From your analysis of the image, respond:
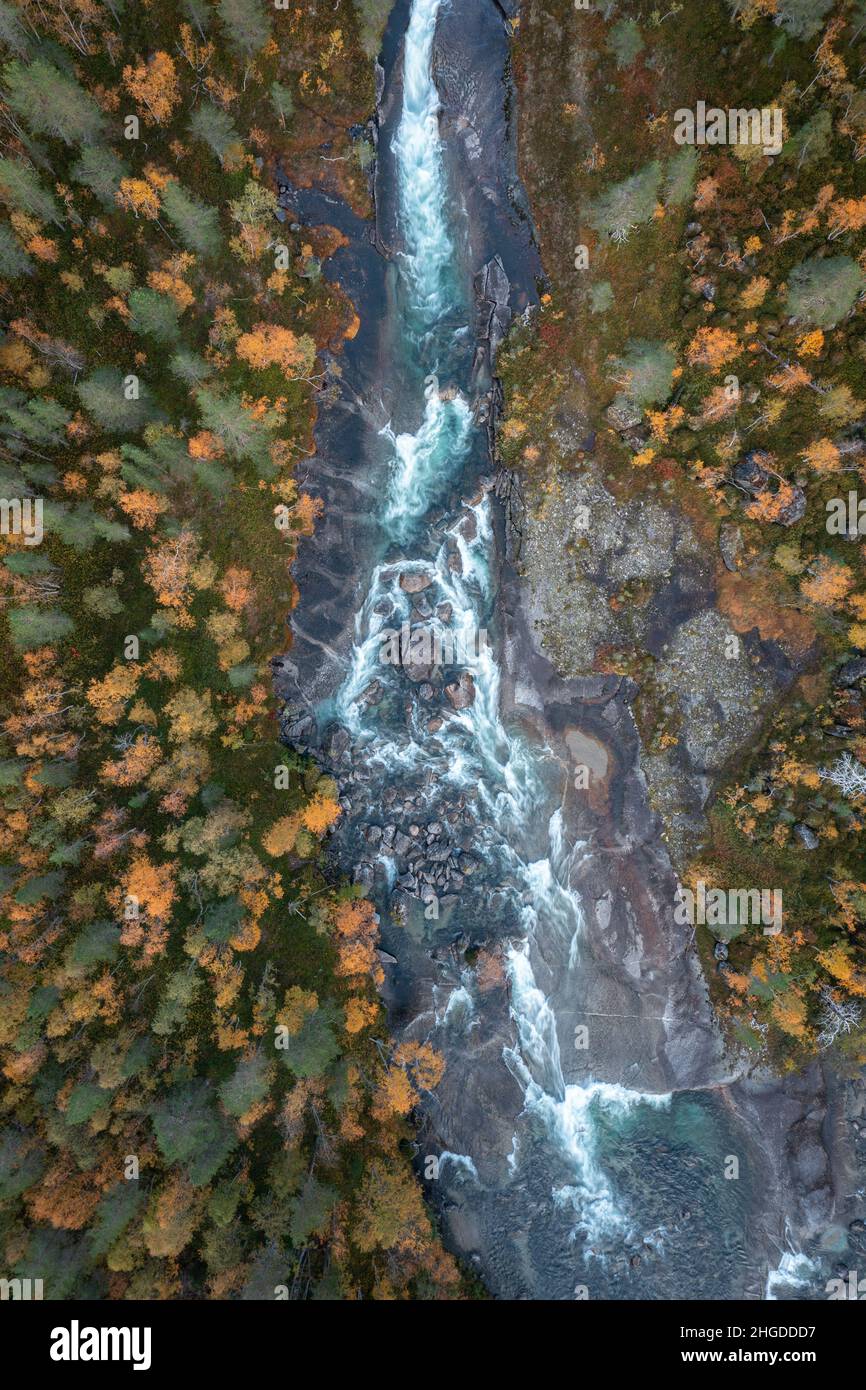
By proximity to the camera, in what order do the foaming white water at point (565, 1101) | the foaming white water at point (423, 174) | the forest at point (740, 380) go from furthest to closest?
the foaming white water at point (565, 1101), the foaming white water at point (423, 174), the forest at point (740, 380)

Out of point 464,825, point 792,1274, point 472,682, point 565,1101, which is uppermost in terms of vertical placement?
point 472,682

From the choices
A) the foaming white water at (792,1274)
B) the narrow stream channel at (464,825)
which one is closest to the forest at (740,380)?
the narrow stream channel at (464,825)

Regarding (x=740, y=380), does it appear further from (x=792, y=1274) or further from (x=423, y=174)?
(x=792, y=1274)

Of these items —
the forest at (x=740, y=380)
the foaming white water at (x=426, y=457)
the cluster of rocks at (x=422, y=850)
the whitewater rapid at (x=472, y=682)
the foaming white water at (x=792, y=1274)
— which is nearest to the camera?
the forest at (x=740, y=380)

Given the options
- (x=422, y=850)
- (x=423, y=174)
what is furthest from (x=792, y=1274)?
(x=423, y=174)

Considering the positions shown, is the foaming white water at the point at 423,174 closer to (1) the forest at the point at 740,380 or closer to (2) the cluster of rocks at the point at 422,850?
(1) the forest at the point at 740,380

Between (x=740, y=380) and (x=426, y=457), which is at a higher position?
(x=740, y=380)

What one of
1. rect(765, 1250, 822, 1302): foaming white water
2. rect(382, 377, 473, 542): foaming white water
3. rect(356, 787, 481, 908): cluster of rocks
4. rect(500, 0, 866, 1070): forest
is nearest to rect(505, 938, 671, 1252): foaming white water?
rect(356, 787, 481, 908): cluster of rocks

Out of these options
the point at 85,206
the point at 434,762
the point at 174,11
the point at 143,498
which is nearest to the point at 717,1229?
the point at 434,762

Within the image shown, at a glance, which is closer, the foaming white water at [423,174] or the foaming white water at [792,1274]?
the foaming white water at [792,1274]

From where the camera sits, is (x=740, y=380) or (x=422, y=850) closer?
(x=740, y=380)

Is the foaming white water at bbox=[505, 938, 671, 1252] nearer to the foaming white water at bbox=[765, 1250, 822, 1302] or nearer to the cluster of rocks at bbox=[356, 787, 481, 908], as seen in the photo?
the cluster of rocks at bbox=[356, 787, 481, 908]
